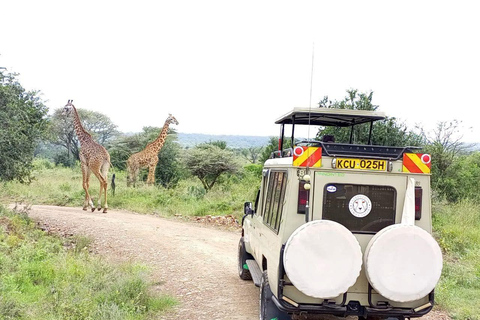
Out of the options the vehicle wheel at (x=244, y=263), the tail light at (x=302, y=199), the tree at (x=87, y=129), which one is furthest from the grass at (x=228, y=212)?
the tree at (x=87, y=129)

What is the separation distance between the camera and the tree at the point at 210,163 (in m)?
20.7

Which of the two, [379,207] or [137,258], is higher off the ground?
[379,207]

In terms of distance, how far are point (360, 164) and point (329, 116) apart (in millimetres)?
1899

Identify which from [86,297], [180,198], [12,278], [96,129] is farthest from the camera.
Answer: [96,129]

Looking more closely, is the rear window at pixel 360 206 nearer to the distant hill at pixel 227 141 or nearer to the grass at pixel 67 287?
the grass at pixel 67 287

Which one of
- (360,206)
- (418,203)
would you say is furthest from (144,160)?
(418,203)

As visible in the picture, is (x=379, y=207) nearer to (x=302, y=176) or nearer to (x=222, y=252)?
(x=302, y=176)

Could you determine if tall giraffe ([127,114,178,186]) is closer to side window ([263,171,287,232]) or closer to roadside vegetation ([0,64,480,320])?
roadside vegetation ([0,64,480,320])

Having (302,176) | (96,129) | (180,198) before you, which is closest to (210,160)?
(180,198)

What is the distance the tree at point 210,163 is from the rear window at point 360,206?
53.0 feet

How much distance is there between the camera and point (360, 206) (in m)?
4.58

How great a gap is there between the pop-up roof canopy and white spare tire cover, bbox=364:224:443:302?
1440 millimetres

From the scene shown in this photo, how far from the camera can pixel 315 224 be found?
13.7ft

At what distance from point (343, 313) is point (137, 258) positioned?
5.68m
